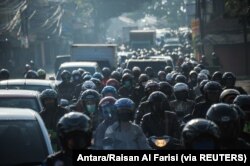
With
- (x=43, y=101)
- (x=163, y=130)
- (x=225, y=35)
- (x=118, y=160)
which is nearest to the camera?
(x=118, y=160)

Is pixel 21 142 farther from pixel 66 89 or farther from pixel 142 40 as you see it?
pixel 142 40

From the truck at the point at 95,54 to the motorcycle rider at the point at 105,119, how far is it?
2208 centimetres

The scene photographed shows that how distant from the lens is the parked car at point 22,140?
864cm

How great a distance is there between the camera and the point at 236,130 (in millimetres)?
7789

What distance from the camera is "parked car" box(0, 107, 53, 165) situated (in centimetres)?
864

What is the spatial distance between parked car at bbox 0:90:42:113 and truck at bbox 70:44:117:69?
68.4 feet

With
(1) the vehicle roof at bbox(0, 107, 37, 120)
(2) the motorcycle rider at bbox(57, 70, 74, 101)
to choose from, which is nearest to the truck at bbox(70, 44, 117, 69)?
(2) the motorcycle rider at bbox(57, 70, 74, 101)

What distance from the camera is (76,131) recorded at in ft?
23.7

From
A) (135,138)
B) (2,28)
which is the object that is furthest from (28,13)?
(135,138)

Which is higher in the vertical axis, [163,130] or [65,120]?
[65,120]

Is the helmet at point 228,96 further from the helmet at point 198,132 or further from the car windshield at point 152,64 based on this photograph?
the car windshield at point 152,64

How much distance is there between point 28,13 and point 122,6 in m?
37.1

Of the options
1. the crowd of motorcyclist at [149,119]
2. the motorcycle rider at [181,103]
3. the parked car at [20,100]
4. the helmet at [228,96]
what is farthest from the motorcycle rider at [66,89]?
the helmet at [228,96]

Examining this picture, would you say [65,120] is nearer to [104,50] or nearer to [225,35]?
[104,50]
